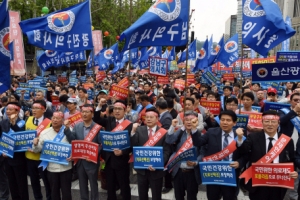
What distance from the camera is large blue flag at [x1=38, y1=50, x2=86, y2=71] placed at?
9.08 m

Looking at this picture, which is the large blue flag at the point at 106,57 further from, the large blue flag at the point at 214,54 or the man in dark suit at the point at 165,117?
the man in dark suit at the point at 165,117

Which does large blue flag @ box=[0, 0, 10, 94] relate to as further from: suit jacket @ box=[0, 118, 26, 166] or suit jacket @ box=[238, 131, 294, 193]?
suit jacket @ box=[238, 131, 294, 193]

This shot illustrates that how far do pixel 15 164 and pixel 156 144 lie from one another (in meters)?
2.41

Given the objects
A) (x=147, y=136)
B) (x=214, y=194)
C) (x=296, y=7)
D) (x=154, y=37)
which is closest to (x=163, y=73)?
(x=154, y=37)

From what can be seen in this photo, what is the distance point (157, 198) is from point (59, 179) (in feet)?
5.15

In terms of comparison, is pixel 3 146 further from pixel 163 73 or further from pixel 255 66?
pixel 163 73

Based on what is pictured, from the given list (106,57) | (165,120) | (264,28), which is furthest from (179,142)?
(106,57)

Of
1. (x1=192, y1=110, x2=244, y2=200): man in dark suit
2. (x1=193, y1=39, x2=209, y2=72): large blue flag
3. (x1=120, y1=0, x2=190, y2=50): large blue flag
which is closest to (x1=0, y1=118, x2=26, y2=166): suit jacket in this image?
(x1=120, y1=0, x2=190, y2=50): large blue flag

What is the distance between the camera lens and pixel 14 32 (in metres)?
12.3

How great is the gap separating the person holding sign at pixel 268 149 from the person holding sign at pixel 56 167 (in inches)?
106

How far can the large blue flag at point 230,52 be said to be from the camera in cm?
1530

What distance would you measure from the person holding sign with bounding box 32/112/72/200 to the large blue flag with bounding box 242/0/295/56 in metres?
3.74

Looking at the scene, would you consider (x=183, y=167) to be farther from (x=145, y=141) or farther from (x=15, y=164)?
(x=15, y=164)

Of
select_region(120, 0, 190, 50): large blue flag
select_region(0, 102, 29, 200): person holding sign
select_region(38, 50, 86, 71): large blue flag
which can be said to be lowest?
select_region(0, 102, 29, 200): person holding sign
